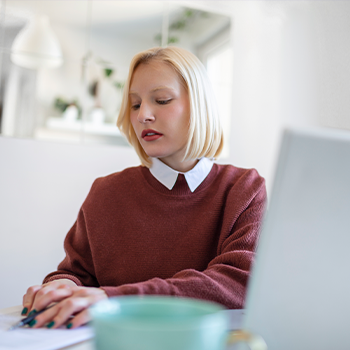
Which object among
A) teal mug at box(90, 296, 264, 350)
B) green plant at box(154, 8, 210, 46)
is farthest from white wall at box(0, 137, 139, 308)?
teal mug at box(90, 296, 264, 350)

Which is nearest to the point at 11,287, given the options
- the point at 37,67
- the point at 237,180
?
the point at 37,67

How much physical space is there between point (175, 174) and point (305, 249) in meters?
0.88

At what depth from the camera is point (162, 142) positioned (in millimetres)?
1222

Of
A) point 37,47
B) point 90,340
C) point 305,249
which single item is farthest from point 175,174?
point 37,47

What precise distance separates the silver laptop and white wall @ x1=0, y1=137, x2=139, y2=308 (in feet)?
6.27

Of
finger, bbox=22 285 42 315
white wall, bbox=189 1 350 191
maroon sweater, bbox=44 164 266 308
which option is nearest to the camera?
finger, bbox=22 285 42 315

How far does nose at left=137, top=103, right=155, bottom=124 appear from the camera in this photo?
1189 mm

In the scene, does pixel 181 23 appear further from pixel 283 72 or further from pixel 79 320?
pixel 79 320

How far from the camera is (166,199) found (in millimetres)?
1248

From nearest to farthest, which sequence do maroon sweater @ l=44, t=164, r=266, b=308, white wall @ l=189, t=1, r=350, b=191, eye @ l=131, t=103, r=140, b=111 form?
maroon sweater @ l=44, t=164, r=266, b=308 → eye @ l=131, t=103, r=140, b=111 → white wall @ l=189, t=1, r=350, b=191

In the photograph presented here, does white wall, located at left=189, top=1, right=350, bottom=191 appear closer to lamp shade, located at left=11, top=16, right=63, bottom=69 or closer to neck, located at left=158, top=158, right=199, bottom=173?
lamp shade, located at left=11, top=16, right=63, bottom=69

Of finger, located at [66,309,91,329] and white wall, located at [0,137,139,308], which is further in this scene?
white wall, located at [0,137,139,308]

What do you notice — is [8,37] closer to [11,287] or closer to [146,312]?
[11,287]

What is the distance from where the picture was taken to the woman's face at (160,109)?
3.96ft
